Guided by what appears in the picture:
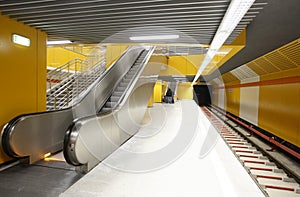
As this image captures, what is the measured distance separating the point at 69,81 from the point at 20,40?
3.06m

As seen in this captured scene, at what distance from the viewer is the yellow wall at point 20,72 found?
3.47 meters

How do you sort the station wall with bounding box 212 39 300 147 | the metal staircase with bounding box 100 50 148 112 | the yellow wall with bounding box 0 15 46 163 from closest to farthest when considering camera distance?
the yellow wall with bounding box 0 15 46 163, the station wall with bounding box 212 39 300 147, the metal staircase with bounding box 100 50 148 112

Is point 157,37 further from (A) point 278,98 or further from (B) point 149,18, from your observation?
(A) point 278,98

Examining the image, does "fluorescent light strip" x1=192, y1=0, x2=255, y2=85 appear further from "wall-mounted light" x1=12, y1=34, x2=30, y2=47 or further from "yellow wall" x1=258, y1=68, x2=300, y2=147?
"wall-mounted light" x1=12, y1=34, x2=30, y2=47

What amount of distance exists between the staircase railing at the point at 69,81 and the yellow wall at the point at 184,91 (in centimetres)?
1804

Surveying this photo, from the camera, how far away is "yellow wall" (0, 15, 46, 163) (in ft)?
11.4

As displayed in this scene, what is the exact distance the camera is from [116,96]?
21.3ft

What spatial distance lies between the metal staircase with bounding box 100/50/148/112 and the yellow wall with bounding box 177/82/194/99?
18.6 m

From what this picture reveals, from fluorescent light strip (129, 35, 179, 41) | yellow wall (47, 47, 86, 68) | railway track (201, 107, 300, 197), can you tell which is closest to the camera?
railway track (201, 107, 300, 197)

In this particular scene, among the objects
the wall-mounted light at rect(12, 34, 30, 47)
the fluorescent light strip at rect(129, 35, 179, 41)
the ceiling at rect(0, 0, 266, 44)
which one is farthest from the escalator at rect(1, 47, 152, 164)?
the fluorescent light strip at rect(129, 35, 179, 41)

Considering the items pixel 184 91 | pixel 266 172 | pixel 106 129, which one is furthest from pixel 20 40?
pixel 184 91

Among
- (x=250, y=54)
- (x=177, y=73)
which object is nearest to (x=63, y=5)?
(x=250, y=54)

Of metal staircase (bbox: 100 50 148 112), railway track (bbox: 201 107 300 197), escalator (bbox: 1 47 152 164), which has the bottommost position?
railway track (bbox: 201 107 300 197)

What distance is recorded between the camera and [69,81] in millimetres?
6789
